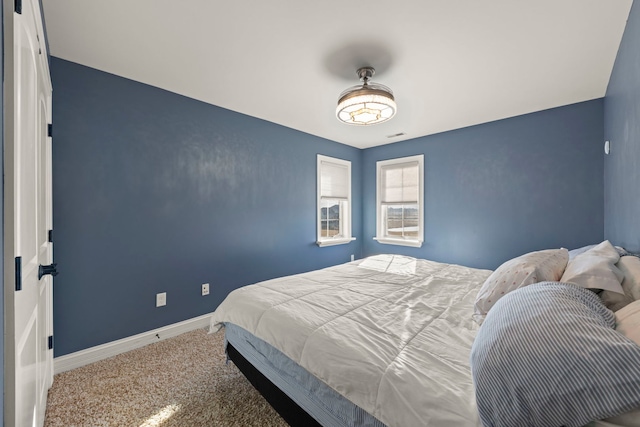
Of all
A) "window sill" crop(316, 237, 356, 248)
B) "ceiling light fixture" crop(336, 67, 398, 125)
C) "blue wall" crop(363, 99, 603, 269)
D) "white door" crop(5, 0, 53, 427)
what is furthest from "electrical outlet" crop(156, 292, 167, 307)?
"blue wall" crop(363, 99, 603, 269)

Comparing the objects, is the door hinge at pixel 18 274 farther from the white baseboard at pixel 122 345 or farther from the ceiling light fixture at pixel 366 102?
the ceiling light fixture at pixel 366 102

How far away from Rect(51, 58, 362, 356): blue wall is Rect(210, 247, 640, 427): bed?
44.5 inches

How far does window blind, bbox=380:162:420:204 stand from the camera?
14.3 feet

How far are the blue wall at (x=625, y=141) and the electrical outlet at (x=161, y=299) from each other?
12.1ft

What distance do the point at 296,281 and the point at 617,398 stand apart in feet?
6.01

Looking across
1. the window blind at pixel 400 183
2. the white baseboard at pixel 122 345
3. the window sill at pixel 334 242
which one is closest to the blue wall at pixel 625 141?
the window blind at pixel 400 183

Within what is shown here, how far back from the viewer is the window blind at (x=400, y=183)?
14.3 ft

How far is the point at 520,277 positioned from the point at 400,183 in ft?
10.6

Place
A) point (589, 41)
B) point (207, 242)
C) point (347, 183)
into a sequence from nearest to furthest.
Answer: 1. point (589, 41)
2. point (207, 242)
3. point (347, 183)

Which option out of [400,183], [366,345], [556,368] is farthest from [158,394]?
[400,183]

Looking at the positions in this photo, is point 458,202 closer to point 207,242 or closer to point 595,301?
point 595,301

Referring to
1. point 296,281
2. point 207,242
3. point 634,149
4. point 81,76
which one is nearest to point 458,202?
point 634,149

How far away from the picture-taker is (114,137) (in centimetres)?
238

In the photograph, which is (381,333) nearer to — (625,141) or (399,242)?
(625,141)
